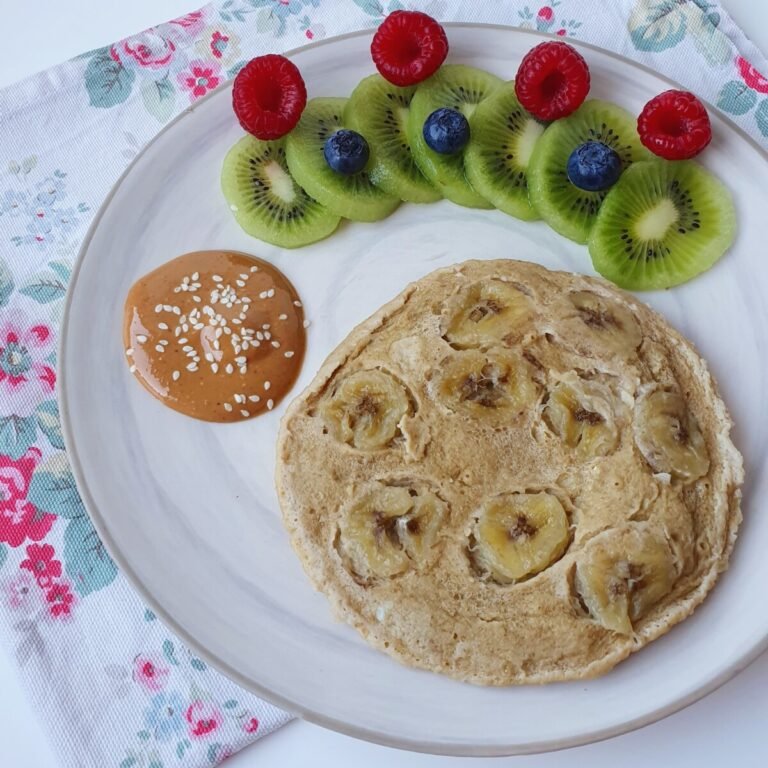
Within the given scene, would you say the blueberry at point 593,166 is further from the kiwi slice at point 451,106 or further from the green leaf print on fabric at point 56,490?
the green leaf print on fabric at point 56,490

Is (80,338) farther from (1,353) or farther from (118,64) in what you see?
(118,64)

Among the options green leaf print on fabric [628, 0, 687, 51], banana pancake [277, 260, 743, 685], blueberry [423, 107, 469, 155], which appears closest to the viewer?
banana pancake [277, 260, 743, 685]

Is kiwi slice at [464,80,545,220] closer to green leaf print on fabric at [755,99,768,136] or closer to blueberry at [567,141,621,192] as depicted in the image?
blueberry at [567,141,621,192]

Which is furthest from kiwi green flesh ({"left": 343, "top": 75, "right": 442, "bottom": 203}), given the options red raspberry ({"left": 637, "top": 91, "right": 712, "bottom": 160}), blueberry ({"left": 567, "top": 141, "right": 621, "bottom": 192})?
red raspberry ({"left": 637, "top": 91, "right": 712, "bottom": 160})

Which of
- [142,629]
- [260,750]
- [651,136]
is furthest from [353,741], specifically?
[651,136]

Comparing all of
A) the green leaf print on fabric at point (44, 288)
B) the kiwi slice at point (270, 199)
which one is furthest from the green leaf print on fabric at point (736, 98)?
the green leaf print on fabric at point (44, 288)

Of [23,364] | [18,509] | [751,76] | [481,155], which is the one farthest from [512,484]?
[751,76]
